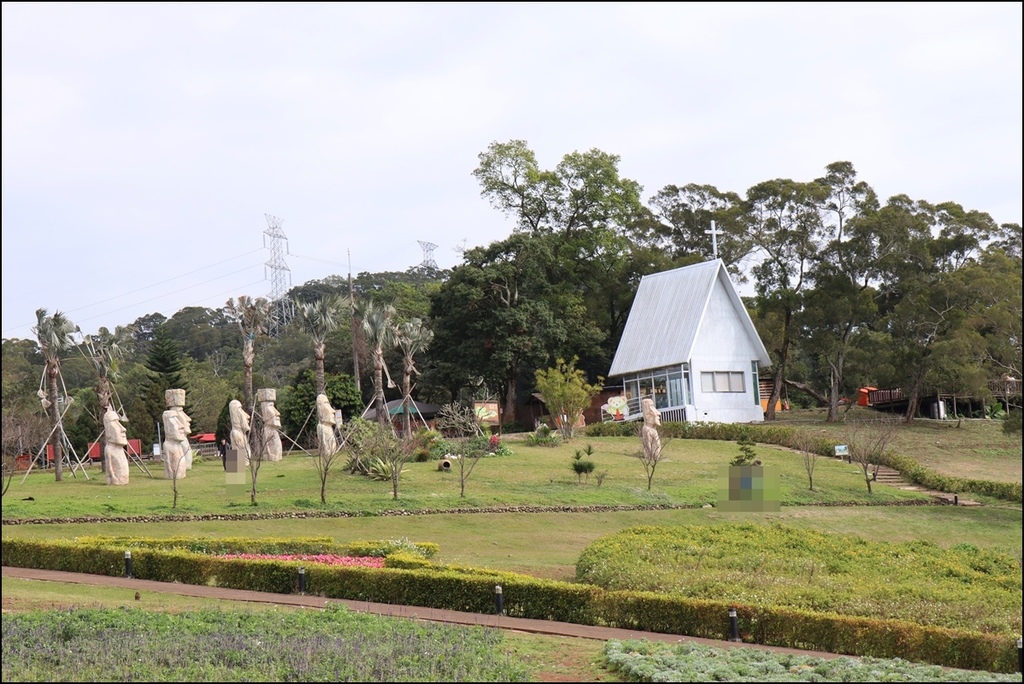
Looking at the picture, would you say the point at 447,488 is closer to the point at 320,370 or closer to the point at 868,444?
the point at 320,370

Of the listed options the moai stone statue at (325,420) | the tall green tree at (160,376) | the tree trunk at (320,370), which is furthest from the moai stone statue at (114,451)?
the tall green tree at (160,376)

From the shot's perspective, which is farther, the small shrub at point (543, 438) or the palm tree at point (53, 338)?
the small shrub at point (543, 438)

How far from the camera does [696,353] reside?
43.5m

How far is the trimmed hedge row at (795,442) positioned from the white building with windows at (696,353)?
3.07 metres

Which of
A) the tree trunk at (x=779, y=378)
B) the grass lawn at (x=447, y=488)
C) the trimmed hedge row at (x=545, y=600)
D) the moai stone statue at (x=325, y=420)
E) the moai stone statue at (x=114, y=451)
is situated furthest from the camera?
the tree trunk at (x=779, y=378)

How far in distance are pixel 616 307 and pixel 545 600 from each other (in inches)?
1478

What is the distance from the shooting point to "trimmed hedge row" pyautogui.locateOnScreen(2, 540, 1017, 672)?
12797 mm

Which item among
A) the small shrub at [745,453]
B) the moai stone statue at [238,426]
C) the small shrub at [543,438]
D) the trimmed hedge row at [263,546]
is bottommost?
the trimmed hedge row at [263,546]

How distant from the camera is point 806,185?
4672 centimetres

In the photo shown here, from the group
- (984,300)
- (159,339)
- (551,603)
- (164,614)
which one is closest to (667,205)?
(984,300)

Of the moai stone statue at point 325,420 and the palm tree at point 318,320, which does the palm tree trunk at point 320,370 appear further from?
the moai stone statue at point 325,420

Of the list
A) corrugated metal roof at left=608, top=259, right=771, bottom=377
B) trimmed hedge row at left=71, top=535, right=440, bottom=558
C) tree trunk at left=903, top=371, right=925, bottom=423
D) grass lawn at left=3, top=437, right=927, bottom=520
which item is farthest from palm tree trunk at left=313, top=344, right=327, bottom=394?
tree trunk at left=903, top=371, right=925, bottom=423

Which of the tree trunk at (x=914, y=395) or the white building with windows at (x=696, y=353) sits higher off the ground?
the white building with windows at (x=696, y=353)

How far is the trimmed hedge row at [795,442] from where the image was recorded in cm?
3038
